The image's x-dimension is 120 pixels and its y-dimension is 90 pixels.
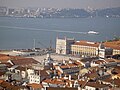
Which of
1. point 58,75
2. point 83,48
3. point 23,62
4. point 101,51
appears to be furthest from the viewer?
point 83,48

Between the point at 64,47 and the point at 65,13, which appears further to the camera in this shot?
the point at 65,13

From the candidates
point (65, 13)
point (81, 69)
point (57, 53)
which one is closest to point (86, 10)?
point (65, 13)

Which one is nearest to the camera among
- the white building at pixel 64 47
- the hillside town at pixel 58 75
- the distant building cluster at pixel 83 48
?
the hillside town at pixel 58 75

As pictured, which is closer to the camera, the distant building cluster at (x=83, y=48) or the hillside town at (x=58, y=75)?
the hillside town at (x=58, y=75)

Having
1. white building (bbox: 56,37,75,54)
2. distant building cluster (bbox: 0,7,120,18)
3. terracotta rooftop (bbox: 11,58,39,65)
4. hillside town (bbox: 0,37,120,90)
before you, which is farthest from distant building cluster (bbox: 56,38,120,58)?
distant building cluster (bbox: 0,7,120,18)

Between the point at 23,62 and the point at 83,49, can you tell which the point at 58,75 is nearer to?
the point at 23,62

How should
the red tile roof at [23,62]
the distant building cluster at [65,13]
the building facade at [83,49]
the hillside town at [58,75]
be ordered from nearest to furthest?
the hillside town at [58,75]
the red tile roof at [23,62]
the building facade at [83,49]
the distant building cluster at [65,13]

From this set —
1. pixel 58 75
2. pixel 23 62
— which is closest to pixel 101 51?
pixel 23 62

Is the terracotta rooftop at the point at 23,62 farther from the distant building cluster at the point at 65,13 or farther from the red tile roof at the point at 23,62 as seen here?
the distant building cluster at the point at 65,13

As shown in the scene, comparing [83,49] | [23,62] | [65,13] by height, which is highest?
[23,62]

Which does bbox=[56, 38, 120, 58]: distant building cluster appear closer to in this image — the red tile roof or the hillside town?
the hillside town

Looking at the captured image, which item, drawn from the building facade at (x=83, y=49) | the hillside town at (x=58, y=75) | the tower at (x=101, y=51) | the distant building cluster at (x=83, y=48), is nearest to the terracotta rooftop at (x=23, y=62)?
the hillside town at (x=58, y=75)
